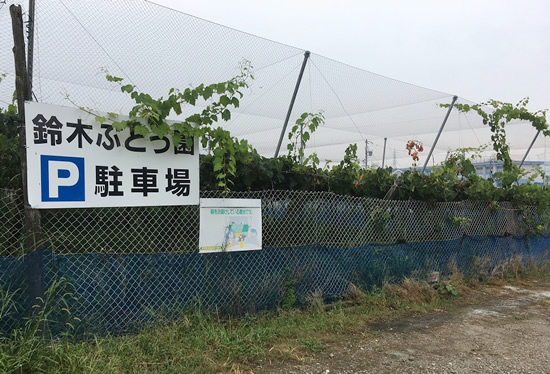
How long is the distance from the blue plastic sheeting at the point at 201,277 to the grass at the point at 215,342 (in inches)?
5.3

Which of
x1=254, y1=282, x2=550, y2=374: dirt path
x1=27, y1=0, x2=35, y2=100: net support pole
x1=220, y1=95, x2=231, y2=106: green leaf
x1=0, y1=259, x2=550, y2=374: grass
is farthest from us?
x1=220, y1=95, x2=231, y2=106: green leaf

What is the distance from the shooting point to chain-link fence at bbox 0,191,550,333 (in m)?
3.04

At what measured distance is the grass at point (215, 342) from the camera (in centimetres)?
263

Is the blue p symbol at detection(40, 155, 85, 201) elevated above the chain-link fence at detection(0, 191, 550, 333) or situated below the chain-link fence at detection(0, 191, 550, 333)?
above

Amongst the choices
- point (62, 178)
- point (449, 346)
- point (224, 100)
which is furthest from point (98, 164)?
point (449, 346)

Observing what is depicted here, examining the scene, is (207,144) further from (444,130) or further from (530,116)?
(530,116)

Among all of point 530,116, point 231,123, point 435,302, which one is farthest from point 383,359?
point 530,116

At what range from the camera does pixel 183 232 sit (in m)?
3.67

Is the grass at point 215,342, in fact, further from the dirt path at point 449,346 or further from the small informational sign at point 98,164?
the small informational sign at point 98,164

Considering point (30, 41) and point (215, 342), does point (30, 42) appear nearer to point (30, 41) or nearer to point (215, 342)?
point (30, 41)

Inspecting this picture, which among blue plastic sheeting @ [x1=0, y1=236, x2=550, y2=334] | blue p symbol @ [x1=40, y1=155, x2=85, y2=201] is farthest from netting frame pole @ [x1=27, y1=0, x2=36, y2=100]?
blue plastic sheeting @ [x1=0, y1=236, x2=550, y2=334]

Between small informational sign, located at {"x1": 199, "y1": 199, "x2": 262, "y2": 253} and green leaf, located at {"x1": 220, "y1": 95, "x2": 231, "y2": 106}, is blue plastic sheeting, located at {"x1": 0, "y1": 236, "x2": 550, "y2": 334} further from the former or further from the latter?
green leaf, located at {"x1": 220, "y1": 95, "x2": 231, "y2": 106}

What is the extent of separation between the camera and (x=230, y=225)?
3803 mm

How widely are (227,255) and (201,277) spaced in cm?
33
